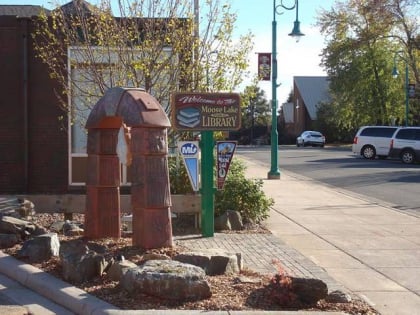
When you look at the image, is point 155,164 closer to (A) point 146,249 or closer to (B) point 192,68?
(A) point 146,249

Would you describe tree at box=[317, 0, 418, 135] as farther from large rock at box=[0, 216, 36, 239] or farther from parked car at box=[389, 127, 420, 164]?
large rock at box=[0, 216, 36, 239]

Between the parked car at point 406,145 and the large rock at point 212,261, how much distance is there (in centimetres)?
2751

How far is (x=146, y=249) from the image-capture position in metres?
7.95

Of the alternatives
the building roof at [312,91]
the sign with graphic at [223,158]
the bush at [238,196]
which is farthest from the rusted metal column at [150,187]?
the building roof at [312,91]

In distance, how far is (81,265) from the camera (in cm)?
711

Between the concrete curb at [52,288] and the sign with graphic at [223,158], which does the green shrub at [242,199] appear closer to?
the sign with graphic at [223,158]

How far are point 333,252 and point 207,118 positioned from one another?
2722 millimetres

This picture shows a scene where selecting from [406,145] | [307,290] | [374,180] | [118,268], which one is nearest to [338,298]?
[307,290]

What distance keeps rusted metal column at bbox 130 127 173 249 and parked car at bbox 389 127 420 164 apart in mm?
27319

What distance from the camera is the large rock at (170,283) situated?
20.6ft

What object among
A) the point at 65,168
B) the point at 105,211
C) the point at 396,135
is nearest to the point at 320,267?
the point at 105,211

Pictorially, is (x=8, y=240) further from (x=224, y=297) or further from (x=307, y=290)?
(x=307, y=290)

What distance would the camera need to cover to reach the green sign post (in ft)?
33.1

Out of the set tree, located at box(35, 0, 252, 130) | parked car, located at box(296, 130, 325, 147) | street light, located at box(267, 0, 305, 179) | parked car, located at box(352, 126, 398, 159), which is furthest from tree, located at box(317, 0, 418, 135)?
tree, located at box(35, 0, 252, 130)
